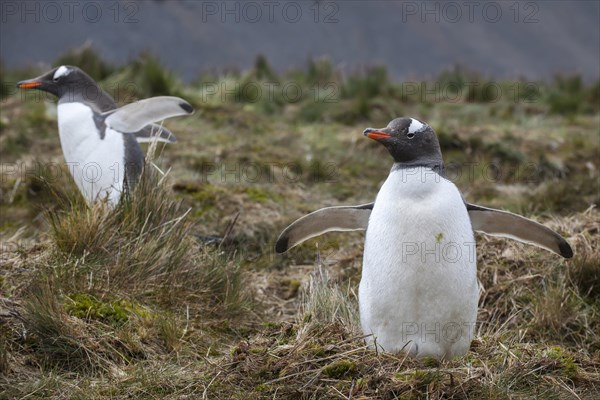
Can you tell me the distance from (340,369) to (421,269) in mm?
669

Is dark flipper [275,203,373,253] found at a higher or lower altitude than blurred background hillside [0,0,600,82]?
higher

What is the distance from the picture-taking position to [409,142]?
4.57 m

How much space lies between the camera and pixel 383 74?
15.3 m

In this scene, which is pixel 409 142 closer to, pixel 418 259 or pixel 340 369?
pixel 418 259

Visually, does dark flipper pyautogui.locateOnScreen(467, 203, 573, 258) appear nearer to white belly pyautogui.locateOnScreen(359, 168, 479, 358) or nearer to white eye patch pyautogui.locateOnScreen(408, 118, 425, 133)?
white belly pyautogui.locateOnScreen(359, 168, 479, 358)

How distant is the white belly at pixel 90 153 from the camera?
23.2ft

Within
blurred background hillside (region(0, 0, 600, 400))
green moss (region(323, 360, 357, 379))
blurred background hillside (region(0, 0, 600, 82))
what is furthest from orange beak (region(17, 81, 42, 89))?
blurred background hillside (region(0, 0, 600, 82))

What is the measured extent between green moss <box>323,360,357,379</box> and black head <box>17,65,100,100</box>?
4.21m

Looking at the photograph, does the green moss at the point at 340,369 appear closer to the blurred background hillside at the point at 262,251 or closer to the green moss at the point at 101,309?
the blurred background hillside at the point at 262,251

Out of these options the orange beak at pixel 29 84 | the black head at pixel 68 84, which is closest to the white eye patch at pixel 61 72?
the black head at pixel 68 84

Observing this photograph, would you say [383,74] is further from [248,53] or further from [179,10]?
[179,10]

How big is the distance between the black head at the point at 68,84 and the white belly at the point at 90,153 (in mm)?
269

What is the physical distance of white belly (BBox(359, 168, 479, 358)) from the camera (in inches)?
174

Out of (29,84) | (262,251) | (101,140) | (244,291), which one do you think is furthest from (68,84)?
(244,291)
